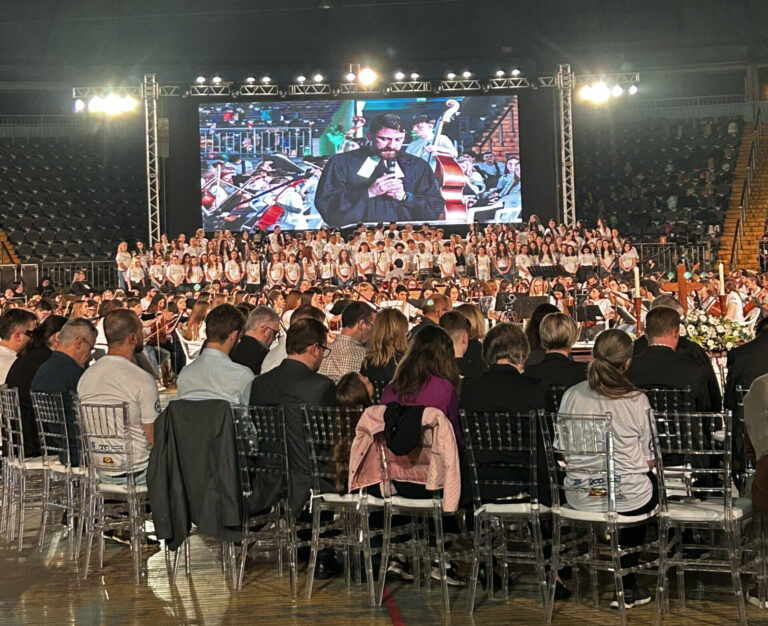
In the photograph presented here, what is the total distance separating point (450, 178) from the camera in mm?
21844

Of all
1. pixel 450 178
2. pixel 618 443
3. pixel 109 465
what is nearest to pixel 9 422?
pixel 109 465

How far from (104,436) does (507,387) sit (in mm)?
2108

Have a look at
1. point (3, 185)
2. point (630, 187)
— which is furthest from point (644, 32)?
point (3, 185)

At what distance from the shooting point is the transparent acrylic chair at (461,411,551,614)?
4781 mm

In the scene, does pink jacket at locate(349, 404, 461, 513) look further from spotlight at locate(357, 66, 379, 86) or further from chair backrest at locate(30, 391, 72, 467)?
spotlight at locate(357, 66, 379, 86)

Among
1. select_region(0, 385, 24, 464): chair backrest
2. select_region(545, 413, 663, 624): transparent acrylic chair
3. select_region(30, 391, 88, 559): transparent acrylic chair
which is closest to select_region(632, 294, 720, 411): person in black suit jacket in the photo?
select_region(545, 413, 663, 624): transparent acrylic chair

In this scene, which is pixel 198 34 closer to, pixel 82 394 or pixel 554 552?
pixel 82 394

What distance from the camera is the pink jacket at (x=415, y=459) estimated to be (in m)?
4.82

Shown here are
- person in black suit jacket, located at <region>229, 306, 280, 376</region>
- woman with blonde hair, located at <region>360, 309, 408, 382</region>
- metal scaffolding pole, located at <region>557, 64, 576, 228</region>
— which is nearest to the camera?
woman with blonde hair, located at <region>360, 309, 408, 382</region>

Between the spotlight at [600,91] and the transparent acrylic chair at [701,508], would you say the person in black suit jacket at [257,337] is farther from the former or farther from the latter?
the spotlight at [600,91]

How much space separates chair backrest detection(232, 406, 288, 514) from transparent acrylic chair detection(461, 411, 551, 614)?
93cm

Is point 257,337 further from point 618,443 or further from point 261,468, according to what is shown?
point 618,443

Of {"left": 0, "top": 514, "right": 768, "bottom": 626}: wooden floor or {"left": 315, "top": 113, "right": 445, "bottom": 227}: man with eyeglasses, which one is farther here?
{"left": 315, "top": 113, "right": 445, "bottom": 227}: man with eyeglasses

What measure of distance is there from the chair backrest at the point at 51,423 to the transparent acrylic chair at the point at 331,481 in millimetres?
1580
